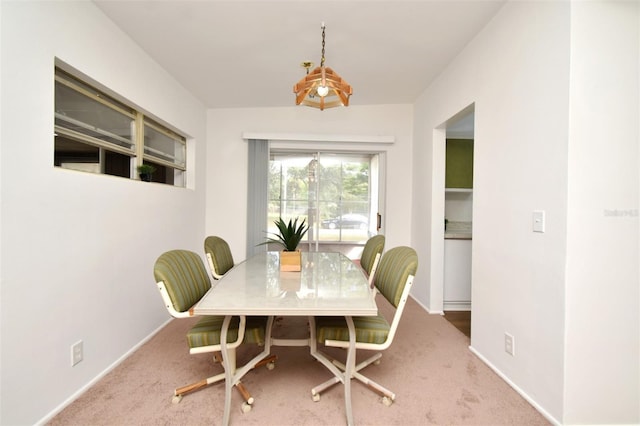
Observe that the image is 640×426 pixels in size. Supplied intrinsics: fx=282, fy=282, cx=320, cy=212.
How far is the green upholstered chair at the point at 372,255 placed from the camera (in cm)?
239

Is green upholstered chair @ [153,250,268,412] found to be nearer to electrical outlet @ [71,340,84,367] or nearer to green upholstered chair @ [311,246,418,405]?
green upholstered chair @ [311,246,418,405]

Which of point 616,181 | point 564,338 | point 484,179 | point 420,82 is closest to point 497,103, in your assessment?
point 484,179

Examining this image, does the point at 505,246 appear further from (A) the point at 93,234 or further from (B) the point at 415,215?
(A) the point at 93,234

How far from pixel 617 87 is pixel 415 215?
244cm

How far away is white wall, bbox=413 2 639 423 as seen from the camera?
1479 millimetres

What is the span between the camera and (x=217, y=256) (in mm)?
2490

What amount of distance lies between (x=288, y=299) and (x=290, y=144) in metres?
2.97

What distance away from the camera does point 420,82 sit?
3262 mm

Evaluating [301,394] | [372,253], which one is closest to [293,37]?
[372,253]

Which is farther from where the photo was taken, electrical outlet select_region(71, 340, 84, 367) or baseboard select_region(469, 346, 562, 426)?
electrical outlet select_region(71, 340, 84, 367)

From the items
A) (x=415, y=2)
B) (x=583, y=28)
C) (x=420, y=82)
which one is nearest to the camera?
(x=583, y=28)

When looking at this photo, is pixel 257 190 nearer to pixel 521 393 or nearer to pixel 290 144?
pixel 290 144

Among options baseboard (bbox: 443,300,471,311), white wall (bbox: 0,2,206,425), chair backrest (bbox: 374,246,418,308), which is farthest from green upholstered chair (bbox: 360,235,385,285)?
white wall (bbox: 0,2,206,425)

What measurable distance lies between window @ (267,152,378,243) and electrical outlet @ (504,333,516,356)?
2433mm
